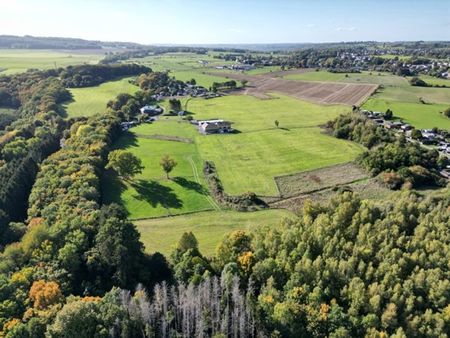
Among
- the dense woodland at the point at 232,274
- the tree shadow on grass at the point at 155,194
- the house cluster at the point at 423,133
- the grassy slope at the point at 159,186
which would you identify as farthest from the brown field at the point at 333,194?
the house cluster at the point at 423,133

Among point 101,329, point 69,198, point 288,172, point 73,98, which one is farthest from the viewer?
point 73,98

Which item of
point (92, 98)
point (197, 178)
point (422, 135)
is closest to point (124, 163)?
point (197, 178)

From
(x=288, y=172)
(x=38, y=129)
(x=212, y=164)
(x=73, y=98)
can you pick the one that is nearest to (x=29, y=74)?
(x=73, y=98)

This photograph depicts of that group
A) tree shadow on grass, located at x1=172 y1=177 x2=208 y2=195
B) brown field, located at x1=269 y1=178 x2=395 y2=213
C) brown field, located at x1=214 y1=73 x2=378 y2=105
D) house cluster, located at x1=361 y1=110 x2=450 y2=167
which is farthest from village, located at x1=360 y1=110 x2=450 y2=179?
tree shadow on grass, located at x1=172 y1=177 x2=208 y2=195

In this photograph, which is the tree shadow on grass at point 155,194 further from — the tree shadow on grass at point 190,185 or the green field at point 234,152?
the tree shadow on grass at point 190,185

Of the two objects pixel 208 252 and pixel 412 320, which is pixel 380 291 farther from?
pixel 208 252

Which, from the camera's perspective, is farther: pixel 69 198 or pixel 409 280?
pixel 69 198

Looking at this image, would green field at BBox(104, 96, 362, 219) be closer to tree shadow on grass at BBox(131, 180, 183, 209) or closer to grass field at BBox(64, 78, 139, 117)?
tree shadow on grass at BBox(131, 180, 183, 209)
